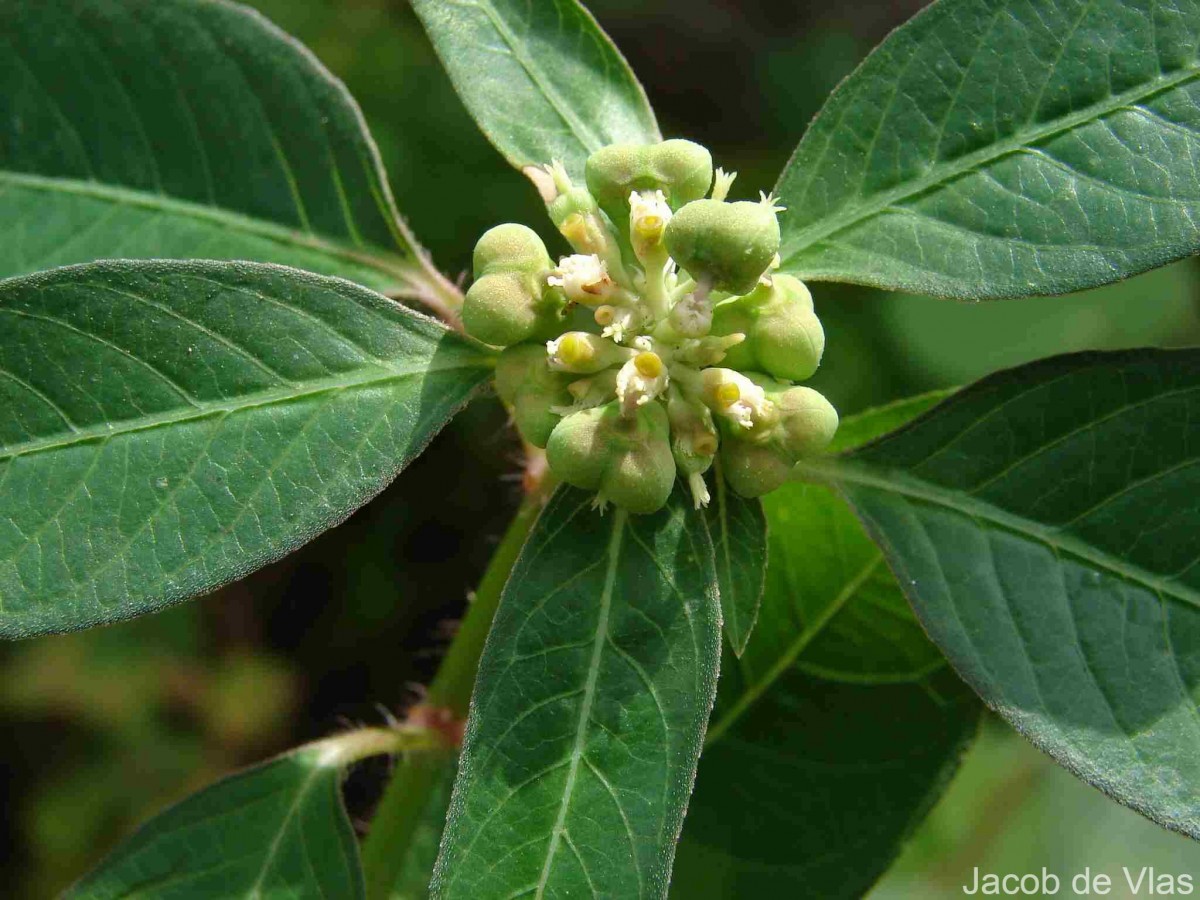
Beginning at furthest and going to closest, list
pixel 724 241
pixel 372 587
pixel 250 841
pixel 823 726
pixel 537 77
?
pixel 372 587, pixel 823 726, pixel 250 841, pixel 537 77, pixel 724 241

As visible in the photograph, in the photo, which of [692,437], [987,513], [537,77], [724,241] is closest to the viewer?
[724,241]

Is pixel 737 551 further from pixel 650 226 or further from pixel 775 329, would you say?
pixel 650 226

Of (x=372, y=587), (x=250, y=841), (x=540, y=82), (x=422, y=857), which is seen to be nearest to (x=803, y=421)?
(x=540, y=82)

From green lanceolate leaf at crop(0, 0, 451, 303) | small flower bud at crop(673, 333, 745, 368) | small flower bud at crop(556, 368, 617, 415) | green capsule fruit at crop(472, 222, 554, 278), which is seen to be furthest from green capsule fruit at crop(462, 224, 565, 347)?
green lanceolate leaf at crop(0, 0, 451, 303)

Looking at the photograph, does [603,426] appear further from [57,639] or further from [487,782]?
[57,639]

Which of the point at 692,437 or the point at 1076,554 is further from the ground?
the point at 692,437

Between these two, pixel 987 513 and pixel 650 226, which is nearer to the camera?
pixel 650 226
